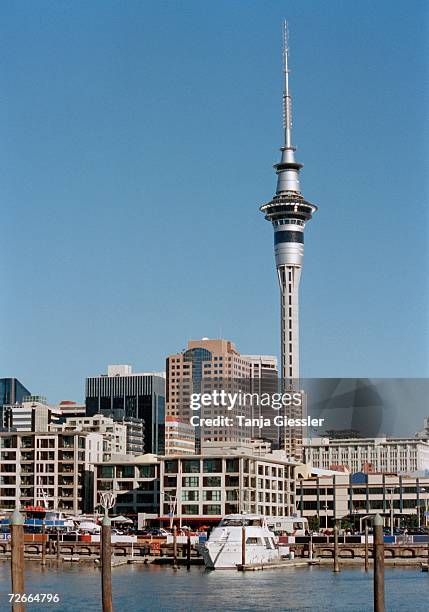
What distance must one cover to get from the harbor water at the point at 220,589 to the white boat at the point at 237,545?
2.51m

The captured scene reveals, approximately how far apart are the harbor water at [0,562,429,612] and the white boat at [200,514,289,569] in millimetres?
2507

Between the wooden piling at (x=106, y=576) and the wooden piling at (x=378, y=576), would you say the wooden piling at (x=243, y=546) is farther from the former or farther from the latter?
the wooden piling at (x=378, y=576)

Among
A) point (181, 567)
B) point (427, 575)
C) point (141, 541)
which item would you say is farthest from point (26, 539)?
point (427, 575)

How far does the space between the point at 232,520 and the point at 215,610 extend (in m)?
39.0

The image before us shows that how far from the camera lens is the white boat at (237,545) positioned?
124 m

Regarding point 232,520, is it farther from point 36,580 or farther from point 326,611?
point 326,611

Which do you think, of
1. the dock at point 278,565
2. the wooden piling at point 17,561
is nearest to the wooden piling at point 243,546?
the dock at point 278,565

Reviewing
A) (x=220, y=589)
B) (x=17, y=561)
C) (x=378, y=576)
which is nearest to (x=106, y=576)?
(x=17, y=561)

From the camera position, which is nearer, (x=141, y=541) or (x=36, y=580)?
(x=36, y=580)

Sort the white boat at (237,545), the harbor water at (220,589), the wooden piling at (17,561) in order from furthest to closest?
the white boat at (237,545) < the harbor water at (220,589) < the wooden piling at (17,561)

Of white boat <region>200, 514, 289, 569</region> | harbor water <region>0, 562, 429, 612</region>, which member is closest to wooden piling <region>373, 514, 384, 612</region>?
harbor water <region>0, 562, 429, 612</region>

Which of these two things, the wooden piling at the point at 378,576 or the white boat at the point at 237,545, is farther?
the white boat at the point at 237,545

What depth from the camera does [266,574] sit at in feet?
398

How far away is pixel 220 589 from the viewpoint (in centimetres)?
10456
